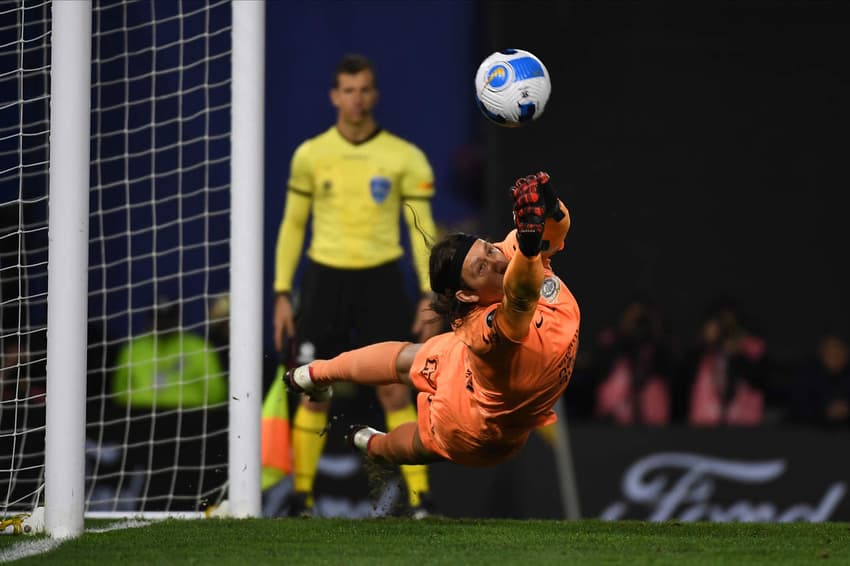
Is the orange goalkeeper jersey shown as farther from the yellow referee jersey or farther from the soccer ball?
the yellow referee jersey

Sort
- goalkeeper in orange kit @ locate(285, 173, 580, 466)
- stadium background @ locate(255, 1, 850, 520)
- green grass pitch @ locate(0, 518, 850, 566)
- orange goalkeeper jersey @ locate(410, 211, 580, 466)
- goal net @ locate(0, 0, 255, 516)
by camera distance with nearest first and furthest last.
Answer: green grass pitch @ locate(0, 518, 850, 566)
goalkeeper in orange kit @ locate(285, 173, 580, 466)
orange goalkeeper jersey @ locate(410, 211, 580, 466)
goal net @ locate(0, 0, 255, 516)
stadium background @ locate(255, 1, 850, 520)

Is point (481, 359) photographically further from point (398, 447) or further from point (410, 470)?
point (410, 470)

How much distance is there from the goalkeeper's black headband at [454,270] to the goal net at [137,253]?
180cm

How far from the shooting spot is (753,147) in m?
13.2

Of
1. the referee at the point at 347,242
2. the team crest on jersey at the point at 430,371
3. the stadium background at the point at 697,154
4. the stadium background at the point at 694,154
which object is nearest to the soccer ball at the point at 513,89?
the team crest on jersey at the point at 430,371

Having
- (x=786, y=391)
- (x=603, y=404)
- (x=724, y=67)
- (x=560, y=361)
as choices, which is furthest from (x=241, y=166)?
(x=724, y=67)

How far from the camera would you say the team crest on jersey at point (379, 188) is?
366 inches

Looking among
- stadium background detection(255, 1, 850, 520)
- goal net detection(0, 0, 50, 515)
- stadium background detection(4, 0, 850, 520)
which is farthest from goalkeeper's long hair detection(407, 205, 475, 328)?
stadium background detection(4, 0, 850, 520)

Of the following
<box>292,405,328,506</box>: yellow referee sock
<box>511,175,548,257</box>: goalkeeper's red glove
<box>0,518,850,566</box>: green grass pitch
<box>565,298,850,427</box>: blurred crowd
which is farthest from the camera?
<box>565,298,850,427</box>: blurred crowd

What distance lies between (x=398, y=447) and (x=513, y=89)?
6.16ft

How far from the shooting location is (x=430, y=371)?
6629 mm

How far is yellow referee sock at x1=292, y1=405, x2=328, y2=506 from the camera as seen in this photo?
9.05 meters

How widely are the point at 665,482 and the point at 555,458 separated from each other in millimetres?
831

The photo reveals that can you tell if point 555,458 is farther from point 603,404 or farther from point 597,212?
point 597,212
